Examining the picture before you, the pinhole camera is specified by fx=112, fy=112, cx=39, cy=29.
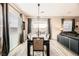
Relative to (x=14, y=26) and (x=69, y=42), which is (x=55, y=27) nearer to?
(x=69, y=42)

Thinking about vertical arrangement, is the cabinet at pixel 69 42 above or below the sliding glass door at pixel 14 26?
below

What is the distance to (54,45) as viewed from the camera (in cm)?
377

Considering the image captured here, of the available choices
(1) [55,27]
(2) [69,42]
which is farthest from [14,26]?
(2) [69,42]

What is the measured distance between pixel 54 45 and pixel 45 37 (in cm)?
41

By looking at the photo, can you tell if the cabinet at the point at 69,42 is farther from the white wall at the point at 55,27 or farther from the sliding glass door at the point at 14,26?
the sliding glass door at the point at 14,26

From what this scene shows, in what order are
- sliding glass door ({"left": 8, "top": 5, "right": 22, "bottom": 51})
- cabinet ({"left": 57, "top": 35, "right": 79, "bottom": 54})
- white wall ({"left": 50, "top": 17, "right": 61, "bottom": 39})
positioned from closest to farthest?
sliding glass door ({"left": 8, "top": 5, "right": 22, "bottom": 51})
white wall ({"left": 50, "top": 17, "right": 61, "bottom": 39})
cabinet ({"left": 57, "top": 35, "right": 79, "bottom": 54})

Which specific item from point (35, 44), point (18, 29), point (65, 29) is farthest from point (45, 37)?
point (18, 29)

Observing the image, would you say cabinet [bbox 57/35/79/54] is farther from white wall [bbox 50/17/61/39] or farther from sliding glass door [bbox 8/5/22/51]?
sliding glass door [bbox 8/5/22/51]

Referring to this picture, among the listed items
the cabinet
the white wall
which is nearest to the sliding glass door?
the white wall

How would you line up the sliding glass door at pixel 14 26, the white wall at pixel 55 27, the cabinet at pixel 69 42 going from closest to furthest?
the sliding glass door at pixel 14 26 → the white wall at pixel 55 27 → the cabinet at pixel 69 42

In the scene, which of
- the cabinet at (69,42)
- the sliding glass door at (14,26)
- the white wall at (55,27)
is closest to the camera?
the sliding glass door at (14,26)

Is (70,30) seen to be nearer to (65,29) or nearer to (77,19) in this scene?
(65,29)

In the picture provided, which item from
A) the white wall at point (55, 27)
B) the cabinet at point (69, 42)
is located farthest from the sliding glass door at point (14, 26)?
A: the cabinet at point (69, 42)

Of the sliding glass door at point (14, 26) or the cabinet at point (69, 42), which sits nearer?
the sliding glass door at point (14, 26)
